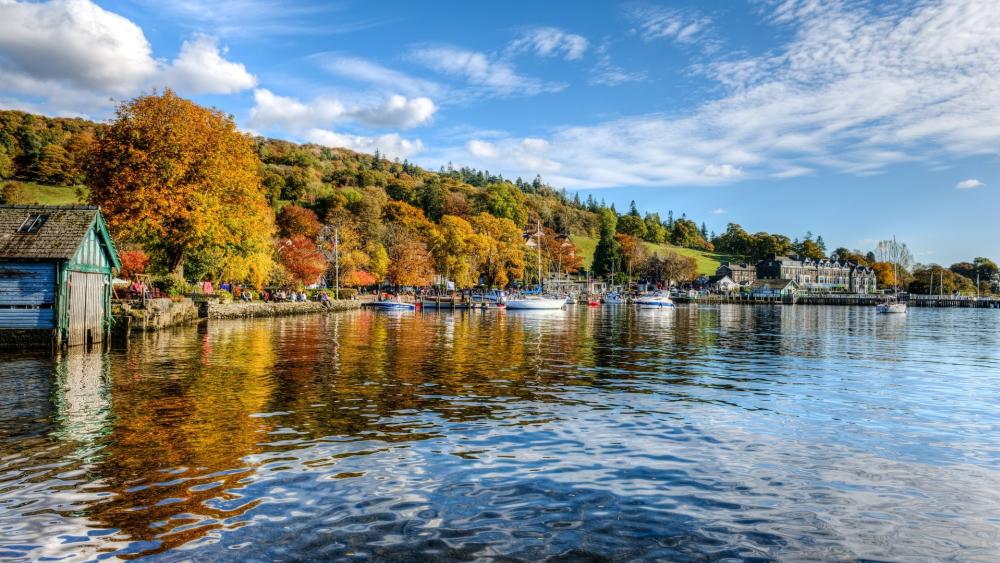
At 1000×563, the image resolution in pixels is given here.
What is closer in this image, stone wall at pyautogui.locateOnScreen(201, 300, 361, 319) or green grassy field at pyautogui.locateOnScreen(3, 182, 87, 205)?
stone wall at pyautogui.locateOnScreen(201, 300, 361, 319)

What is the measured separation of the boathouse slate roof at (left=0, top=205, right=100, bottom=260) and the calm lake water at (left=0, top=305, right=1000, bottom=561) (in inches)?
265

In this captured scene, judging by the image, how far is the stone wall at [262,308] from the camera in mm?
55434

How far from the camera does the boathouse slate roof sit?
27.8 m

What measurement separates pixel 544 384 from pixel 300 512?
1268 centimetres

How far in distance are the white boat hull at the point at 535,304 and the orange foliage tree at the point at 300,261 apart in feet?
93.2

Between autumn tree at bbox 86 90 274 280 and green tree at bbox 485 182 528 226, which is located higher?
green tree at bbox 485 182 528 226

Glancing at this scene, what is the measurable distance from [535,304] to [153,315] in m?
58.4

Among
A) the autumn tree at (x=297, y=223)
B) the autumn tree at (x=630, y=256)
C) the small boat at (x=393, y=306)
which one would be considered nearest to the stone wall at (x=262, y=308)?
the small boat at (x=393, y=306)

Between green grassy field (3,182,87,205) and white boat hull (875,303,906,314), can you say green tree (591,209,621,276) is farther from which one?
green grassy field (3,182,87,205)

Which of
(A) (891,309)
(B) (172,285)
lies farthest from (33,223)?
(A) (891,309)

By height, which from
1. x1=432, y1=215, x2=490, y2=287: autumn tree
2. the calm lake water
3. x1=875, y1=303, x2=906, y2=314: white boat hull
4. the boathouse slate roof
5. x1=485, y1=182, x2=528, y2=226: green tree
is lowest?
the calm lake water

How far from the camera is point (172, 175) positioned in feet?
144

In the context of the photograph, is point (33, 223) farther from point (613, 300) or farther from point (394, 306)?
point (613, 300)

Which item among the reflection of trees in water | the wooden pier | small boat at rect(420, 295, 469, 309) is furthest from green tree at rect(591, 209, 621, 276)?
the reflection of trees in water
